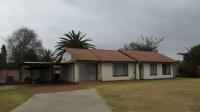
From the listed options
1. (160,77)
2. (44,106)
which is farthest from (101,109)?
(160,77)

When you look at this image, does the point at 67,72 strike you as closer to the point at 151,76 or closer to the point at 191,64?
the point at 151,76

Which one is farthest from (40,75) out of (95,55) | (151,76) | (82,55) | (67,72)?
(151,76)

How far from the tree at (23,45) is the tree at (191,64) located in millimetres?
30166

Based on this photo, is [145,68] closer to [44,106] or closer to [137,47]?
[44,106]

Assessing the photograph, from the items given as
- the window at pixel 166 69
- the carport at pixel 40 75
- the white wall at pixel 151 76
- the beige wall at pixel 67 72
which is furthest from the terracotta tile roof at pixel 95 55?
the window at pixel 166 69

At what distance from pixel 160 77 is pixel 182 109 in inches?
964

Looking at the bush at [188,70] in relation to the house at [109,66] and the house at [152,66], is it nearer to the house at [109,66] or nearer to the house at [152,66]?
the house at [152,66]

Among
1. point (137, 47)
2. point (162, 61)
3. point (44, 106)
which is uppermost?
point (137, 47)

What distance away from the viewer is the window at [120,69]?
31450mm

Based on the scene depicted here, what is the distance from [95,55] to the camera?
3136 centimetres

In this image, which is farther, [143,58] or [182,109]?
[143,58]

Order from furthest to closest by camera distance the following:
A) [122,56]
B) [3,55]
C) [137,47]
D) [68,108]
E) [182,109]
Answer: [137,47]
[3,55]
[122,56]
[68,108]
[182,109]

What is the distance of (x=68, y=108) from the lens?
1253 cm

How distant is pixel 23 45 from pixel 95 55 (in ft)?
107
